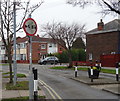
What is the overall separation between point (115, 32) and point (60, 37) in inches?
469

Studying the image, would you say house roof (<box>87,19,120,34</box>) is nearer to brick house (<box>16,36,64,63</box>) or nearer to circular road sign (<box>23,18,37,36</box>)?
brick house (<box>16,36,64,63</box>)

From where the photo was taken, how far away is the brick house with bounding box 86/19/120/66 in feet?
119

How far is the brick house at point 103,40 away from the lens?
36406mm

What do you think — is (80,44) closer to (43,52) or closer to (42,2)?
(43,52)

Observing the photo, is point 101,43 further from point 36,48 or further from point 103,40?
point 36,48

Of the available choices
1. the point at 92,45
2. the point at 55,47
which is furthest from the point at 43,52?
the point at 92,45

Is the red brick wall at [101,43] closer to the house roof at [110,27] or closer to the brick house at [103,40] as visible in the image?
the brick house at [103,40]

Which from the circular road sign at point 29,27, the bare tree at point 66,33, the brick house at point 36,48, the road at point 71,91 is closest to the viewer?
the circular road sign at point 29,27

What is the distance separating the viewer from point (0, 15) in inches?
483

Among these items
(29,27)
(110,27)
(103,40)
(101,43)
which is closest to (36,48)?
(101,43)

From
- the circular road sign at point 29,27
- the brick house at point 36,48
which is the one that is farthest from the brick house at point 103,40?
the circular road sign at point 29,27

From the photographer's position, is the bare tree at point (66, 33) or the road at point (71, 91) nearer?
the road at point (71, 91)

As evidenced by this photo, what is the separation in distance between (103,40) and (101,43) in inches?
28.8

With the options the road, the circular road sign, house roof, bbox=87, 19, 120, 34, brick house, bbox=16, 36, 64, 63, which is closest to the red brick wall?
house roof, bbox=87, 19, 120, 34
